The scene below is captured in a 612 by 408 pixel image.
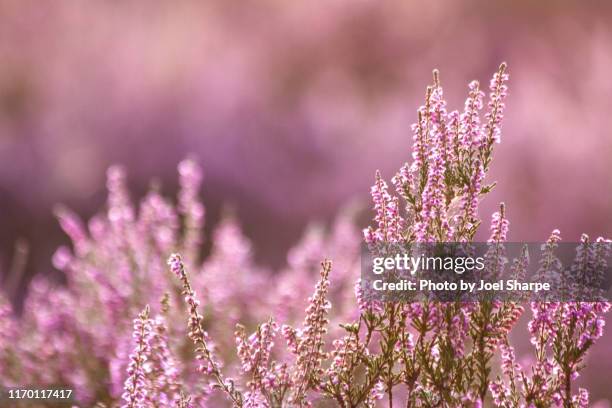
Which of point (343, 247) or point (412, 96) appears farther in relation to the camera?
point (412, 96)

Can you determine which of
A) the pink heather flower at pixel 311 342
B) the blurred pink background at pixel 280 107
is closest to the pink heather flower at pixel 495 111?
the pink heather flower at pixel 311 342

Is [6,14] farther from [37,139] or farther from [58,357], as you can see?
[58,357]

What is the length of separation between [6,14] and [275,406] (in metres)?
5.43

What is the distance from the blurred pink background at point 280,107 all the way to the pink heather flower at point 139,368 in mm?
3435

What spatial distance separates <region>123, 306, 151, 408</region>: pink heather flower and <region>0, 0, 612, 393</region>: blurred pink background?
343cm

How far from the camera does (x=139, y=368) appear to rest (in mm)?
1838

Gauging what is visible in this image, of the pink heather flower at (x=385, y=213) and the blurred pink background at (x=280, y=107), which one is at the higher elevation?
the blurred pink background at (x=280, y=107)

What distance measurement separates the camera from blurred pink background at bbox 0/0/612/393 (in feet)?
17.6

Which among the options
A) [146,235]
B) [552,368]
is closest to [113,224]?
[146,235]

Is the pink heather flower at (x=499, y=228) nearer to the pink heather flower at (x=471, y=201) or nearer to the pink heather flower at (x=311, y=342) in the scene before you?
the pink heather flower at (x=471, y=201)

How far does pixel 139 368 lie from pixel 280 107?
4.07 meters

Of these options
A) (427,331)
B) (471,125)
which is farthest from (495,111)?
(427,331)

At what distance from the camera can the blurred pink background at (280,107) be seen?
5359mm

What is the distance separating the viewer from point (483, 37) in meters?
5.77
